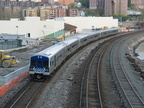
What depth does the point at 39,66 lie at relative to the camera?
19938mm

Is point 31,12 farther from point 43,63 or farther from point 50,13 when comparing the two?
point 43,63

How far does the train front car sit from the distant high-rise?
158636 mm

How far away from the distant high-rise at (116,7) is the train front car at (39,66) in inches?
6246

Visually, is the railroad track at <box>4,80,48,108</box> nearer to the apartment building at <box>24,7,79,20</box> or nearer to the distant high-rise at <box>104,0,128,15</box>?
the apartment building at <box>24,7,79,20</box>

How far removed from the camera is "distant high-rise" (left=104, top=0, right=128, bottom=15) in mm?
173625

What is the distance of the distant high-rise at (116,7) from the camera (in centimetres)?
17362

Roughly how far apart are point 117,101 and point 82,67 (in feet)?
36.0

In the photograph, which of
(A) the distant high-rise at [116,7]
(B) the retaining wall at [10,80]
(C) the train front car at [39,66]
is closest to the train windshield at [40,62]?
(C) the train front car at [39,66]

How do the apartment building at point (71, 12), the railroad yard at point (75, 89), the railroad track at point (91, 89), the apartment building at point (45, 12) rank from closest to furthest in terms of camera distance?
1. the railroad track at point (91, 89)
2. the railroad yard at point (75, 89)
3. the apartment building at point (45, 12)
4. the apartment building at point (71, 12)

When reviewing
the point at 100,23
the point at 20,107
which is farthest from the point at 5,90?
→ the point at 100,23

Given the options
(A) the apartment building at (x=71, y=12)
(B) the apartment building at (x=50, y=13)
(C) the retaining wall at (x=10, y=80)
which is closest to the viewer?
(C) the retaining wall at (x=10, y=80)

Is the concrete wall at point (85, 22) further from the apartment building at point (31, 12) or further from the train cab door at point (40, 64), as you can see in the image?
the apartment building at point (31, 12)

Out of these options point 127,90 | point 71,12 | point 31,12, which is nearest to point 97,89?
point 127,90

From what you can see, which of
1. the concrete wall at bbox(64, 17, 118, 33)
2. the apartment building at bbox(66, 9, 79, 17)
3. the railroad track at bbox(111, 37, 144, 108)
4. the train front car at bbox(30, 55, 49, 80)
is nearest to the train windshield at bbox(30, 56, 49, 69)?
the train front car at bbox(30, 55, 49, 80)
